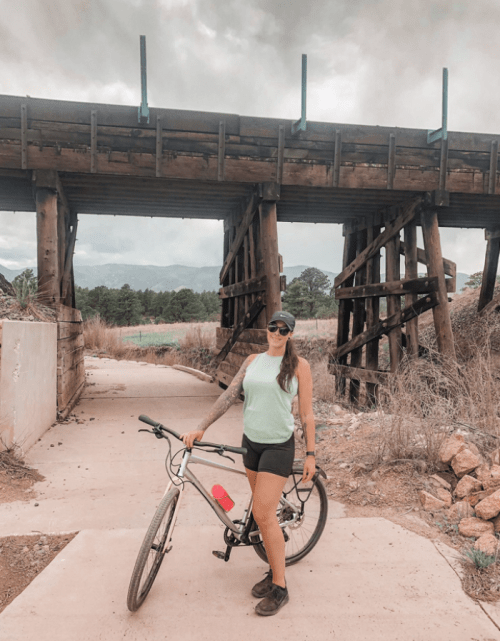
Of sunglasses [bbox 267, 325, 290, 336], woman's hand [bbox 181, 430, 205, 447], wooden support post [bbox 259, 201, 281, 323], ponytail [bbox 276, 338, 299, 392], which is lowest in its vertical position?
woman's hand [bbox 181, 430, 205, 447]

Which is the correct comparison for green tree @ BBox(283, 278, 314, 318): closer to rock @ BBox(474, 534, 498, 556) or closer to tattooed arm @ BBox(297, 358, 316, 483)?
rock @ BBox(474, 534, 498, 556)

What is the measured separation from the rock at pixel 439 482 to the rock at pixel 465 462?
0.14 metres

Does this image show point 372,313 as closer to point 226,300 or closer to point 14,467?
point 226,300

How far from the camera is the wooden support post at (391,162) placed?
864 centimetres

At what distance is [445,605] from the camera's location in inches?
110

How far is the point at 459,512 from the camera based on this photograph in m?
3.88

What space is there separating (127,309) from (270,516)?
50421mm

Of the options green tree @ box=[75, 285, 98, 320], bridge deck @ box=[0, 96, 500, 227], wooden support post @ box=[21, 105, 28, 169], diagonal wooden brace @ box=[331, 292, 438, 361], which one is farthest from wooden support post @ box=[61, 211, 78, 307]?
green tree @ box=[75, 285, 98, 320]

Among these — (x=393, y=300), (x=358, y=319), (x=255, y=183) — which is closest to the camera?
(x=255, y=183)

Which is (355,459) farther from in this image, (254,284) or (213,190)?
(213,190)

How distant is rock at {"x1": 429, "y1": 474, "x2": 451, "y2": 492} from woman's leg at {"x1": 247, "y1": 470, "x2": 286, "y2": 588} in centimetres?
219

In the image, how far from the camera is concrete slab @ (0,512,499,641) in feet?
8.38

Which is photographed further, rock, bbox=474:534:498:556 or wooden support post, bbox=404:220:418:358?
wooden support post, bbox=404:220:418:358

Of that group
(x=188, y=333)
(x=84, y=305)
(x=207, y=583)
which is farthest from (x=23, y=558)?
(x=84, y=305)
